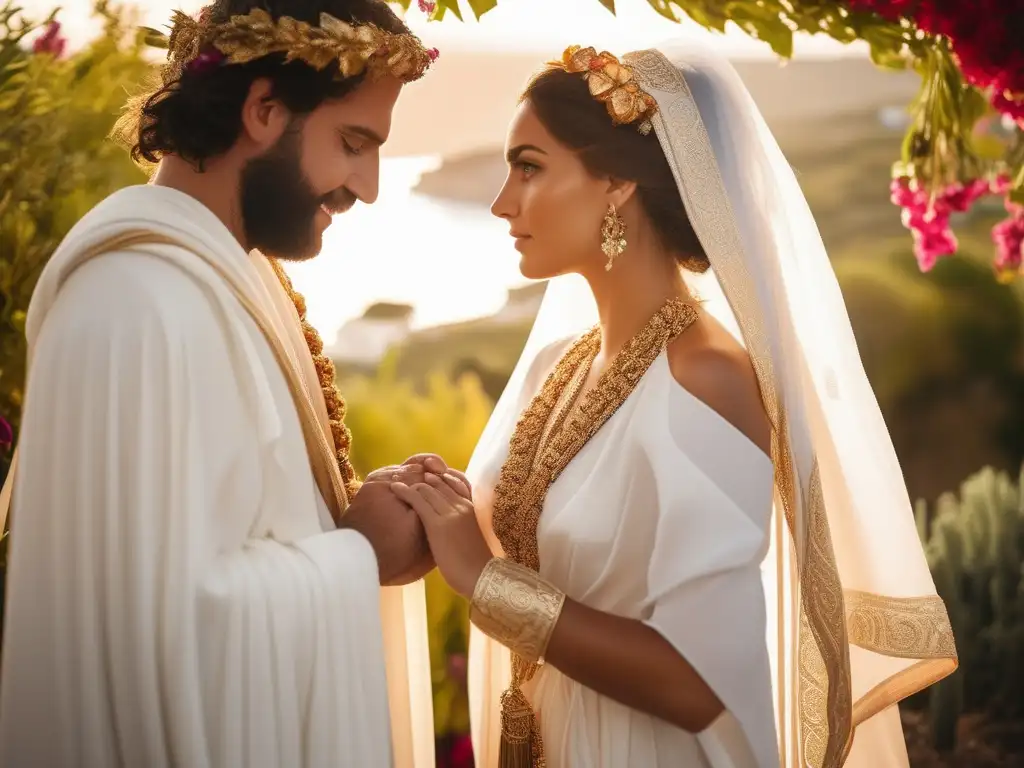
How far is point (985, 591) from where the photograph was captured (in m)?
3.38

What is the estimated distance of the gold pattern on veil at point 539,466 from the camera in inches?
81.0

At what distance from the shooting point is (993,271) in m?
3.57

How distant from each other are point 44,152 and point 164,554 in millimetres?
1518

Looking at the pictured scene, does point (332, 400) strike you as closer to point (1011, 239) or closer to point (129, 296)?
point (129, 296)

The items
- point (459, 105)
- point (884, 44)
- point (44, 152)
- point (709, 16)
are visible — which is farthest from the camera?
point (459, 105)

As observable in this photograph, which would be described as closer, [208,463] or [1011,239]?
[208,463]

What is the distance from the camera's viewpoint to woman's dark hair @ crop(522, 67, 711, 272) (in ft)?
6.77

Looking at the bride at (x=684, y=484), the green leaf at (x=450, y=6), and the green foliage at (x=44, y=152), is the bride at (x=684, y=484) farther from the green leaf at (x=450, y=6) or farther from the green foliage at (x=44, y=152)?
the green foliage at (x=44, y=152)

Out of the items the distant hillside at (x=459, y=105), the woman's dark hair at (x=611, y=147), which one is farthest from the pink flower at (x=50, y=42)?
the woman's dark hair at (x=611, y=147)

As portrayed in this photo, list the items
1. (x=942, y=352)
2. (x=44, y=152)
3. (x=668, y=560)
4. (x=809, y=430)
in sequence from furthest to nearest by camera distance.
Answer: (x=942, y=352), (x=44, y=152), (x=809, y=430), (x=668, y=560)

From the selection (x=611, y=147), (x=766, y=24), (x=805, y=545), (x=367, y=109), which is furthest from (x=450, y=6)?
(x=805, y=545)

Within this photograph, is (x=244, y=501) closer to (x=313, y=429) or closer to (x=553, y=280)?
(x=313, y=429)

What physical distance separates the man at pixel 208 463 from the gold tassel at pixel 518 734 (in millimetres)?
352

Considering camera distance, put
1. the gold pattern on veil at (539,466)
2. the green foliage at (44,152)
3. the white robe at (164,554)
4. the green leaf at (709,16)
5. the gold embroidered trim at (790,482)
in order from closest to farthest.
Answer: the white robe at (164,554) → the gold embroidered trim at (790,482) → the gold pattern on veil at (539,466) → the green leaf at (709,16) → the green foliage at (44,152)
